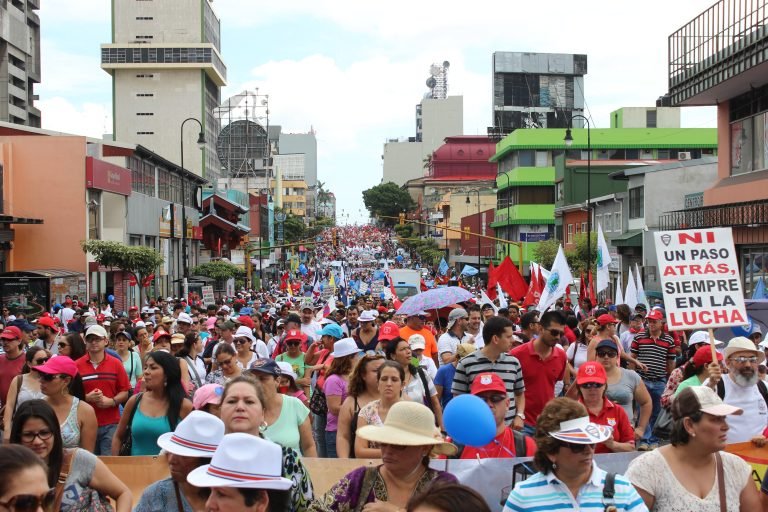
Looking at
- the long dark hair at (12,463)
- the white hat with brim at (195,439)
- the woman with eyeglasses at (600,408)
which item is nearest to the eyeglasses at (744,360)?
the woman with eyeglasses at (600,408)

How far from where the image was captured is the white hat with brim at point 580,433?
185 inches

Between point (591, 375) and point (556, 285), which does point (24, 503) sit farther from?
point (556, 285)

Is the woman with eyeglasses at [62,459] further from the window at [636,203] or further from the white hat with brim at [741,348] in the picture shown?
the window at [636,203]

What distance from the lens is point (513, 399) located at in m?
8.39

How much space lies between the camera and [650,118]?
89750 mm

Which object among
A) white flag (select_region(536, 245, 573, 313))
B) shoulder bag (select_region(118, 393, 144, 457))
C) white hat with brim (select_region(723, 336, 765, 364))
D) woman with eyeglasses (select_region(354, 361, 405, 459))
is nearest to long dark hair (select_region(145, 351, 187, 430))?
shoulder bag (select_region(118, 393, 144, 457))

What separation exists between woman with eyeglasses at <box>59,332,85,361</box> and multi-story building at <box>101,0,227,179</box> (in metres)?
99.5

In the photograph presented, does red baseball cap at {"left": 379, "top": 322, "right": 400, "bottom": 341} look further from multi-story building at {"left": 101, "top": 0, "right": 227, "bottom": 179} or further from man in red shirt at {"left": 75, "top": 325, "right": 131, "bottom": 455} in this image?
multi-story building at {"left": 101, "top": 0, "right": 227, "bottom": 179}

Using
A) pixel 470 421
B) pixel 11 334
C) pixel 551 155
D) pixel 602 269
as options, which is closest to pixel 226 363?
pixel 11 334

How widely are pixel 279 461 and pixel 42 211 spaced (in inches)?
1802

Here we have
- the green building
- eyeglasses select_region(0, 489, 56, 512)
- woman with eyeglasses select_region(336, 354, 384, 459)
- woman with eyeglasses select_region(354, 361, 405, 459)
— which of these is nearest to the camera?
eyeglasses select_region(0, 489, 56, 512)

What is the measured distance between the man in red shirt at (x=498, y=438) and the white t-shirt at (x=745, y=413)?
5.37 ft

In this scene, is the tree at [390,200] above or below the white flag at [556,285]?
above

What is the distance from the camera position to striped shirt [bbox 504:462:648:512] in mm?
4633
